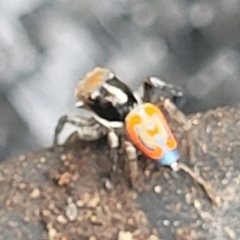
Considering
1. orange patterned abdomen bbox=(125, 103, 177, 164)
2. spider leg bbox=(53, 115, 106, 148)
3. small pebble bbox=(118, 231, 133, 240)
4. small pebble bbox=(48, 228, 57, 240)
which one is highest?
spider leg bbox=(53, 115, 106, 148)

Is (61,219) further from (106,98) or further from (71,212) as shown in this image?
(106,98)

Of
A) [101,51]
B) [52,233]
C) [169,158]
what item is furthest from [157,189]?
[101,51]

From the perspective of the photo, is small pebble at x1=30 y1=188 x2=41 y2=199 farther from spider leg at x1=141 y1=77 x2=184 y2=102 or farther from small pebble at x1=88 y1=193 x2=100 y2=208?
spider leg at x1=141 y1=77 x2=184 y2=102

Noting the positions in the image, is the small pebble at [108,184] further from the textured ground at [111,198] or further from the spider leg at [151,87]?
the spider leg at [151,87]

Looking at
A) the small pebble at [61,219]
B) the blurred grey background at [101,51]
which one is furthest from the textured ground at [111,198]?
the blurred grey background at [101,51]

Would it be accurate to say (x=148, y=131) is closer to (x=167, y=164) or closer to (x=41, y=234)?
(x=167, y=164)

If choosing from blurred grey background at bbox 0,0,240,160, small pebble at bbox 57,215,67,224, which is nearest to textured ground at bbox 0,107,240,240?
small pebble at bbox 57,215,67,224
